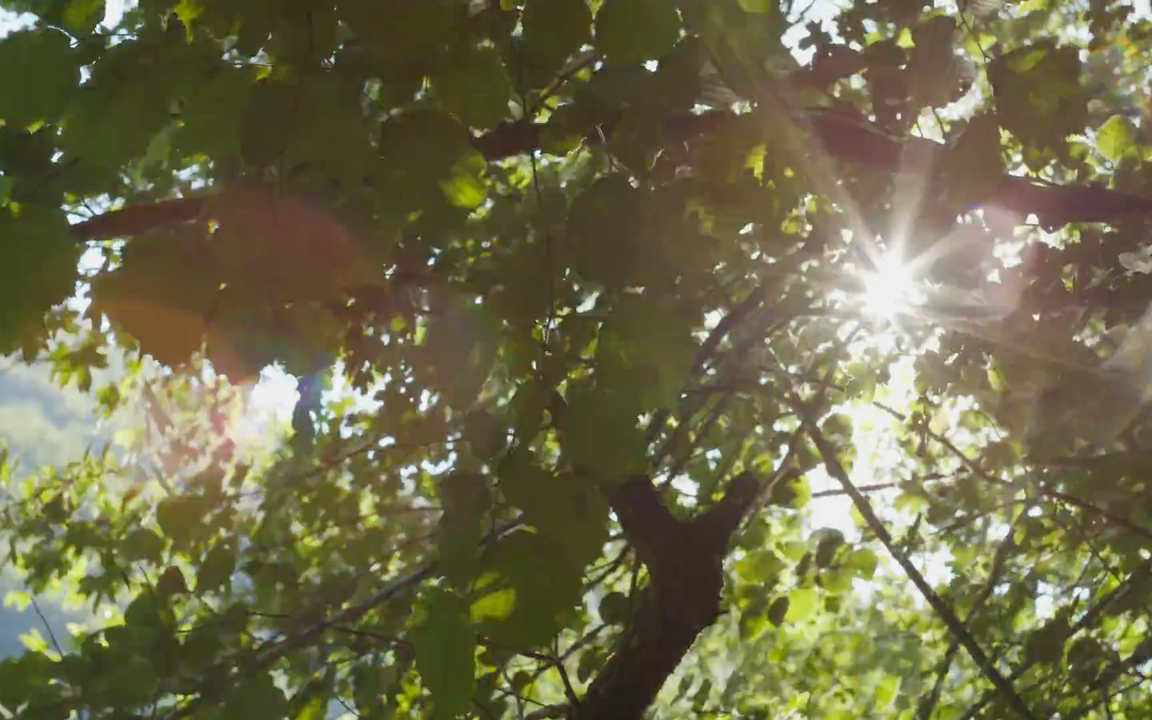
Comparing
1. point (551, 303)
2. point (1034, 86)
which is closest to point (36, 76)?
point (551, 303)

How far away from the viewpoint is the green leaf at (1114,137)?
2.00 metres

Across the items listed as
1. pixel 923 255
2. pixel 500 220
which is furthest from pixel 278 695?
pixel 923 255

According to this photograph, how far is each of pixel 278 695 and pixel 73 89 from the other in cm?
103

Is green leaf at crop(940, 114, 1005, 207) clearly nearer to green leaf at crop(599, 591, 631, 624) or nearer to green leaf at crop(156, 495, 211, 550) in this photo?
green leaf at crop(599, 591, 631, 624)

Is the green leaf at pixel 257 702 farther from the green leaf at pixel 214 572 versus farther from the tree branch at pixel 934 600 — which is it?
the tree branch at pixel 934 600

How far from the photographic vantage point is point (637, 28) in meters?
0.82

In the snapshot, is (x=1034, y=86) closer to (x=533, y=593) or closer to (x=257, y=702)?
(x=533, y=593)

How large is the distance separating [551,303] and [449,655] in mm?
410

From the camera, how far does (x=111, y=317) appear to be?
2.68 ft

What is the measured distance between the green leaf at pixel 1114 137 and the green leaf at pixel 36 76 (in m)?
2.13

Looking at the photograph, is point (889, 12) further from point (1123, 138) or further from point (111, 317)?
point (111, 317)

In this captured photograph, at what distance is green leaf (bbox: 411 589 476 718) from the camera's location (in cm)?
78

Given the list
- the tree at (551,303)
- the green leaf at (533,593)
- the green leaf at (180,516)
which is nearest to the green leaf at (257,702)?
the tree at (551,303)

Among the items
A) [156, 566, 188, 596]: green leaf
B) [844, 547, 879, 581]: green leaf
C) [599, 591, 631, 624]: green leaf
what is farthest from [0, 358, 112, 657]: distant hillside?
[844, 547, 879, 581]: green leaf
